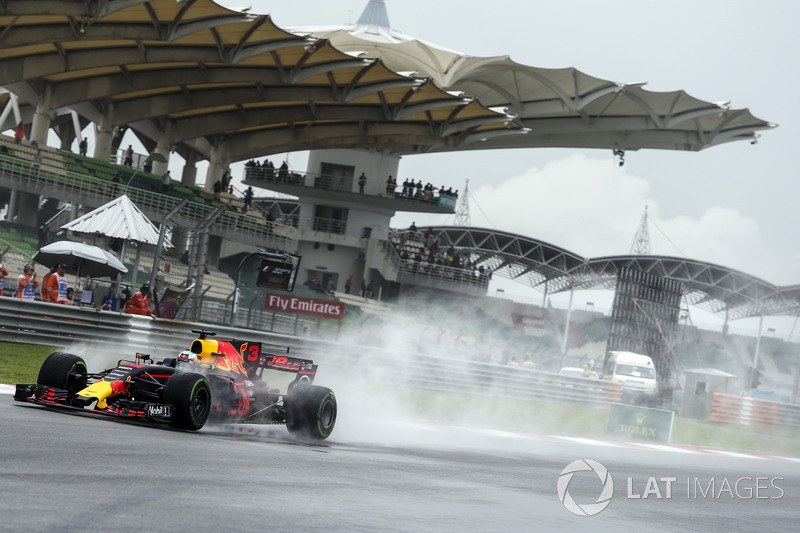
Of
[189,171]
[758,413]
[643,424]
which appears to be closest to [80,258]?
[643,424]

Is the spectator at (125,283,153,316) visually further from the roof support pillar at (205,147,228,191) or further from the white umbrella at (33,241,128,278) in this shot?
the roof support pillar at (205,147,228,191)

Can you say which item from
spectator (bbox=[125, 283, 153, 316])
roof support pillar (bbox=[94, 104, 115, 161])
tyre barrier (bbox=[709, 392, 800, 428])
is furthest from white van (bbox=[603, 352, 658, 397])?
roof support pillar (bbox=[94, 104, 115, 161])

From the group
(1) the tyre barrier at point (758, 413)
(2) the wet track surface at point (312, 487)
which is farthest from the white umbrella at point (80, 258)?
(1) the tyre barrier at point (758, 413)

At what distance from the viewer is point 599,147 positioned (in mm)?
47469

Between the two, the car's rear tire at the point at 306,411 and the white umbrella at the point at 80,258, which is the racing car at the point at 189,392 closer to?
the car's rear tire at the point at 306,411

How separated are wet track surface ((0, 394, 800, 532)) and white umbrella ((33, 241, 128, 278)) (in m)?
9.42

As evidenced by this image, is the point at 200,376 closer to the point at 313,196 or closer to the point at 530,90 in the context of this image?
the point at 530,90

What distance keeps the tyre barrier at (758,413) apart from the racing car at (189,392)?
19915 millimetres

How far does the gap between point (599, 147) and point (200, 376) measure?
1607 inches

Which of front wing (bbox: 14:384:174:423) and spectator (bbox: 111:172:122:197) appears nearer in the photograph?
front wing (bbox: 14:384:174:423)

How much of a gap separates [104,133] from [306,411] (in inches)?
1326

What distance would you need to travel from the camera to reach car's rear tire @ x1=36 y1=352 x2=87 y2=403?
9.42m

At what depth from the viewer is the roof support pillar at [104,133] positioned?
4094cm

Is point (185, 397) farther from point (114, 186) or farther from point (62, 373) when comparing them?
point (114, 186)
